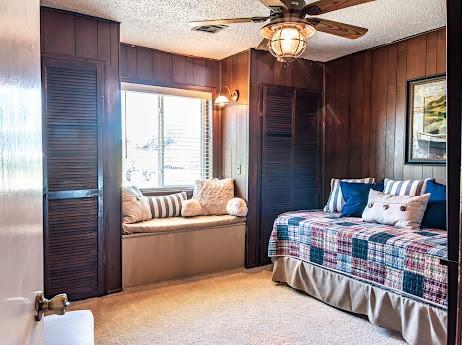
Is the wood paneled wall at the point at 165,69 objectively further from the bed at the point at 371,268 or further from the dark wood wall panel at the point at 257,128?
the bed at the point at 371,268

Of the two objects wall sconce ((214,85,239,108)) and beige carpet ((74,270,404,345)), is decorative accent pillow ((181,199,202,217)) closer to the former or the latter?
beige carpet ((74,270,404,345))

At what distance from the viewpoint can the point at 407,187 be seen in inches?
135

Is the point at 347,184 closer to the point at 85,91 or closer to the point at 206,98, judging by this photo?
the point at 206,98

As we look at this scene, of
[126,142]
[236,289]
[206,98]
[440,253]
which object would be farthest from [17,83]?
[206,98]

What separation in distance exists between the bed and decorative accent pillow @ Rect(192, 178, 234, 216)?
78 cm

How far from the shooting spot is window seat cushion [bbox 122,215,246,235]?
356 centimetres

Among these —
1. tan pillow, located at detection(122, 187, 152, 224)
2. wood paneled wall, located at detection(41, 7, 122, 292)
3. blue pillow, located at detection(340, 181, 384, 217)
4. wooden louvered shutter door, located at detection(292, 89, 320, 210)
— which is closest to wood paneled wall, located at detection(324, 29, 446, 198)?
wooden louvered shutter door, located at detection(292, 89, 320, 210)

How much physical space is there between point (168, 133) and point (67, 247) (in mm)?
1744

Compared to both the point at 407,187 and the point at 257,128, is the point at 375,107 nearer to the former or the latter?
the point at 407,187

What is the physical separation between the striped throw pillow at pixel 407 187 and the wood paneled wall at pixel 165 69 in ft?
7.63

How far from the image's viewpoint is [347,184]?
3.84 metres

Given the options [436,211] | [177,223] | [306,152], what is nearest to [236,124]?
[306,152]

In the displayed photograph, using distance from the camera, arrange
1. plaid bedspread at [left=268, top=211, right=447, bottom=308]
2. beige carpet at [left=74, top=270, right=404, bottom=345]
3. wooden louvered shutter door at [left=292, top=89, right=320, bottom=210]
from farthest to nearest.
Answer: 1. wooden louvered shutter door at [left=292, top=89, right=320, bottom=210]
2. beige carpet at [left=74, top=270, right=404, bottom=345]
3. plaid bedspread at [left=268, top=211, right=447, bottom=308]

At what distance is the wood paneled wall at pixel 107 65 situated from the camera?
304cm
